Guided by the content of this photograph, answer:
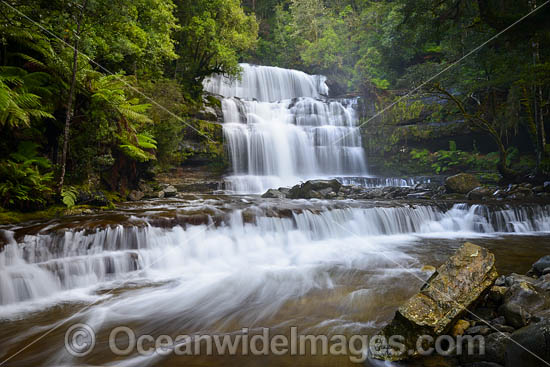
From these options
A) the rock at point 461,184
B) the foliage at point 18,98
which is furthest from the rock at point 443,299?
the rock at point 461,184

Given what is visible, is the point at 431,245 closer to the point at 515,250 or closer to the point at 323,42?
the point at 515,250

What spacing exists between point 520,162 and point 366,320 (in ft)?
46.8

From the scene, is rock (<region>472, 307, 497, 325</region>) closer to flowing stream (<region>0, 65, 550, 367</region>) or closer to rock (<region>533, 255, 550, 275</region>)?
flowing stream (<region>0, 65, 550, 367</region>)

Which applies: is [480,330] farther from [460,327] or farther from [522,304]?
[522,304]

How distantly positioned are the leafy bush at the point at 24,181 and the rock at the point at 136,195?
9.88 feet

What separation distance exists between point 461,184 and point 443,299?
34.8 ft

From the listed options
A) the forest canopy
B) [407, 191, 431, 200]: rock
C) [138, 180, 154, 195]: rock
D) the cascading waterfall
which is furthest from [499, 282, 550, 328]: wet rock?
[138, 180, 154, 195]: rock

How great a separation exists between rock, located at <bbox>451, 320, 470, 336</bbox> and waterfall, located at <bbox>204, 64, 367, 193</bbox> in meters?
11.5

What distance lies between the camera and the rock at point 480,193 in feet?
33.3

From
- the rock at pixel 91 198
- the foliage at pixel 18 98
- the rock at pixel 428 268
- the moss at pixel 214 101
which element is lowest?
the rock at pixel 428 268

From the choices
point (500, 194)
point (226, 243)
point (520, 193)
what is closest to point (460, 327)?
point (226, 243)

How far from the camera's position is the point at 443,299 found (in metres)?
2.40

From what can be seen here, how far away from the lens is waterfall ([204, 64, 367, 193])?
14.5 m

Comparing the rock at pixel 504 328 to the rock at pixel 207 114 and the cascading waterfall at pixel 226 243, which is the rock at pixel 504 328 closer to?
the cascading waterfall at pixel 226 243
